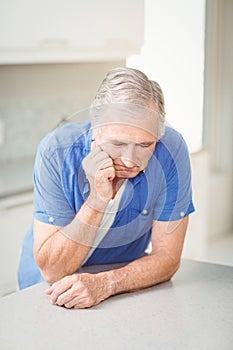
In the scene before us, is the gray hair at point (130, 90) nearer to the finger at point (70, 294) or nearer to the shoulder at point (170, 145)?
the shoulder at point (170, 145)

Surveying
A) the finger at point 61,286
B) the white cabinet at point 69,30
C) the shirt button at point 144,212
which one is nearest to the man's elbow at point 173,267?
the shirt button at point 144,212

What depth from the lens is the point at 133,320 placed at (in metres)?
1.18

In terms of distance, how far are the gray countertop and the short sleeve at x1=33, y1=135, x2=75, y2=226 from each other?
0.13 metres

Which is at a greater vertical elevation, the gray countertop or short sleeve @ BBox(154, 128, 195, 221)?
short sleeve @ BBox(154, 128, 195, 221)

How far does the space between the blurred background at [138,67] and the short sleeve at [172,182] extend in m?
0.52

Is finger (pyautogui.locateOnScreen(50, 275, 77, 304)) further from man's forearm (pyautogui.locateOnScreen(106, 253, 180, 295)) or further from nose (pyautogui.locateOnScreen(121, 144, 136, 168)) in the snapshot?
nose (pyautogui.locateOnScreen(121, 144, 136, 168))

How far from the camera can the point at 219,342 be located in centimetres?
110

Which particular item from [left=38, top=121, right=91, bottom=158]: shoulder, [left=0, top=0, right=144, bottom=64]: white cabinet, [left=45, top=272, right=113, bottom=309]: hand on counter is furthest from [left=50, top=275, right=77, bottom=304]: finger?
[left=0, top=0, right=144, bottom=64]: white cabinet

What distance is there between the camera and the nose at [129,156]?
1321 millimetres

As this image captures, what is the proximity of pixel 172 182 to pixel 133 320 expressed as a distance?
35 centimetres

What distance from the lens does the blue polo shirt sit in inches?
54.1

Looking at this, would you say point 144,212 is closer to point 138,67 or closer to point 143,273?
point 143,273

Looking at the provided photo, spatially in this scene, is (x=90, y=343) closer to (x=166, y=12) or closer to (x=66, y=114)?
(x=166, y=12)

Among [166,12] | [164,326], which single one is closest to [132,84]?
[164,326]
